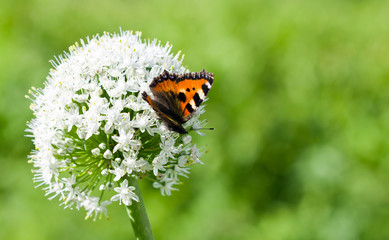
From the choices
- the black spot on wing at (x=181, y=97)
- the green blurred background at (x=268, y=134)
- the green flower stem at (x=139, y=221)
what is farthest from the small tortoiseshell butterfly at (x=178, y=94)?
the green blurred background at (x=268, y=134)

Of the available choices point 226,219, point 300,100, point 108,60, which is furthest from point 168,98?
point 300,100

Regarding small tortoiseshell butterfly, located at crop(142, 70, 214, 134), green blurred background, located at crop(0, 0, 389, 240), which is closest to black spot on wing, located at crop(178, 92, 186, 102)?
small tortoiseshell butterfly, located at crop(142, 70, 214, 134)

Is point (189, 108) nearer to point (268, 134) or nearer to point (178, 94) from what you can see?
point (178, 94)

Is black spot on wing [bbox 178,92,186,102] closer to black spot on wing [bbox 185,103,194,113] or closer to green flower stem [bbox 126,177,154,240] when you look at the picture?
black spot on wing [bbox 185,103,194,113]

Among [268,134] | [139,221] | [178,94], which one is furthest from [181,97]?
[268,134]

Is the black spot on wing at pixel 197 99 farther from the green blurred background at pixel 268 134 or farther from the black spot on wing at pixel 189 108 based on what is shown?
the green blurred background at pixel 268 134

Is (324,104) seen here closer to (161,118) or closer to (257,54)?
(257,54)
